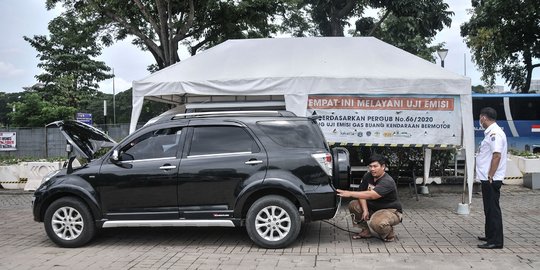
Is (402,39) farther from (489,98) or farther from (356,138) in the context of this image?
(356,138)

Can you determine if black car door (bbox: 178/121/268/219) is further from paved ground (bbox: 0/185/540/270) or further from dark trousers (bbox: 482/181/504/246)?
dark trousers (bbox: 482/181/504/246)

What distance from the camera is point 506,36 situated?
24578mm

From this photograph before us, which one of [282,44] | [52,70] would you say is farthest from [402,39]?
[52,70]

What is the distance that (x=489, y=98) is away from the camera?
65.0ft

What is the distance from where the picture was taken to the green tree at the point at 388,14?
21.1m

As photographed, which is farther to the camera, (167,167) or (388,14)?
(388,14)

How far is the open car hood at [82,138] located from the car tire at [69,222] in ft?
4.91

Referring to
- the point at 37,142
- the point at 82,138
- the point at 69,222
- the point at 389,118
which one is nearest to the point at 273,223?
the point at 69,222

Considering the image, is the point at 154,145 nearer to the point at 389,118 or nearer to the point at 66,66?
the point at 389,118

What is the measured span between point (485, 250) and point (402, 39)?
21908mm

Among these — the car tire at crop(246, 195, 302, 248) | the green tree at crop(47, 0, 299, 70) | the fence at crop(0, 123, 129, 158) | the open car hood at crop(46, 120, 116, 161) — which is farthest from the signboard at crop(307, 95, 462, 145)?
the fence at crop(0, 123, 129, 158)

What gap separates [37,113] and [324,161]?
26195 millimetres

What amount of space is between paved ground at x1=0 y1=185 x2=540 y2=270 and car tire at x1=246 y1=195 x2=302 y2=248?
0.47ft

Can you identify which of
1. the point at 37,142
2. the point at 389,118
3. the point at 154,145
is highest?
the point at 389,118
